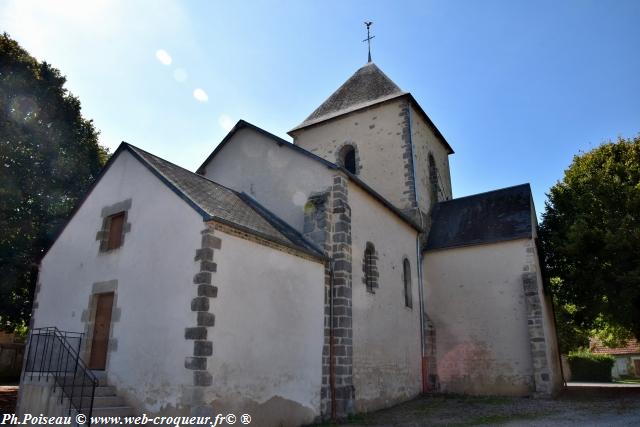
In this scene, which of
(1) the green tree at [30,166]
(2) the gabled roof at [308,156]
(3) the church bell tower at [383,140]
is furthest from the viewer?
(3) the church bell tower at [383,140]

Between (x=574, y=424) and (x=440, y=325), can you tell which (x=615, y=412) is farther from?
(x=440, y=325)

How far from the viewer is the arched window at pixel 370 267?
37.0 ft

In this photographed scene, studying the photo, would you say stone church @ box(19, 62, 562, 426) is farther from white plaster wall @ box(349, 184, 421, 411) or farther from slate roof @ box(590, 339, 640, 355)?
slate roof @ box(590, 339, 640, 355)

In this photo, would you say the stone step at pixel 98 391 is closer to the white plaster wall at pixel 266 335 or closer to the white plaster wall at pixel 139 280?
the white plaster wall at pixel 139 280

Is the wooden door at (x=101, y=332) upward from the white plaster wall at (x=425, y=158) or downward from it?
downward

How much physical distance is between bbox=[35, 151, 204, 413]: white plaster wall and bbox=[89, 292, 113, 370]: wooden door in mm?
357

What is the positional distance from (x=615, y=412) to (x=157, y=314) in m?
9.50

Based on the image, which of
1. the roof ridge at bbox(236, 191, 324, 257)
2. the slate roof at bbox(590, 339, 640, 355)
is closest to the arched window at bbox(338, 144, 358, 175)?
the roof ridge at bbox(236, 191, 324, 257)

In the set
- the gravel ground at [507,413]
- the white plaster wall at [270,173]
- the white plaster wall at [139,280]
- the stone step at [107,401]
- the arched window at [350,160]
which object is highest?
the arched window at [350,160]

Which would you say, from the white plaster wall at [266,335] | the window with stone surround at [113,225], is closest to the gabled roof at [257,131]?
the white plaster wall at [266,335]

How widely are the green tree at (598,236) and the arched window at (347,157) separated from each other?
7.18 m

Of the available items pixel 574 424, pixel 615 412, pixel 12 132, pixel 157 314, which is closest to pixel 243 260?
pixel 157 314

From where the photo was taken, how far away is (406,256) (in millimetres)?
13672

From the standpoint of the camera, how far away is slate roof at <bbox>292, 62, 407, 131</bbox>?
17609 millimetres
